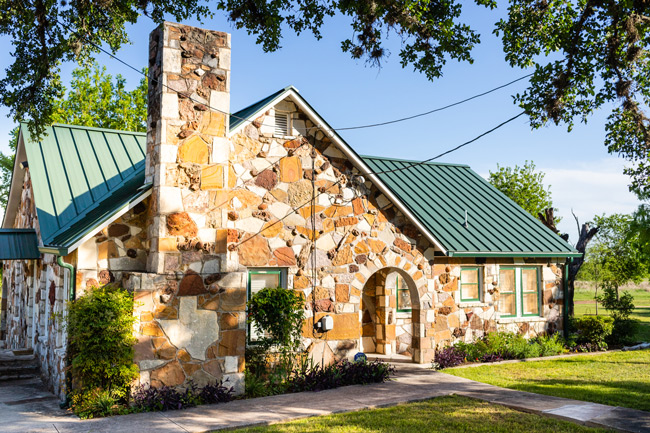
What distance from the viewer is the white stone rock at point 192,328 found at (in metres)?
9.20

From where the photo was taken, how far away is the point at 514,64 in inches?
500

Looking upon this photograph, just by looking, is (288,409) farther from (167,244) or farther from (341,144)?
(341,144)

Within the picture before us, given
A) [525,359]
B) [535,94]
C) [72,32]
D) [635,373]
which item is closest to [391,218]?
[535,94]

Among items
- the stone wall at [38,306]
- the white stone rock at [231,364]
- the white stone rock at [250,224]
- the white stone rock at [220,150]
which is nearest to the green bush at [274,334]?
the white stone rock at [231,364]

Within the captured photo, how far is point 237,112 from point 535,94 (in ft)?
21.7

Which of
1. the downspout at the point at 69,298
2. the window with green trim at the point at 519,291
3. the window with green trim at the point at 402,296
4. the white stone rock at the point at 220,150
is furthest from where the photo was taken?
the window with green trim at the point at 519,291

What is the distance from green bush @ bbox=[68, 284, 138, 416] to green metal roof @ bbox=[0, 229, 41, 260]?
3412 millimetres

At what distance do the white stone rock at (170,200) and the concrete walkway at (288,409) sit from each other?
3.29 meters

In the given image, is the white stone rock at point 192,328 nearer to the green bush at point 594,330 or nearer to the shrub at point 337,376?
the shrub at point 337,376

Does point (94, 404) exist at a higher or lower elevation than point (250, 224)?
lower

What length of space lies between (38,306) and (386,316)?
27.1ft

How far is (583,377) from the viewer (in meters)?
11.7

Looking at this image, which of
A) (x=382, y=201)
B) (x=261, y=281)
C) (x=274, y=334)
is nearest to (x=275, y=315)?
(x=274, y=334)

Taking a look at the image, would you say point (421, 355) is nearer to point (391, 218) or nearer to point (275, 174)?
point (391, 218)
